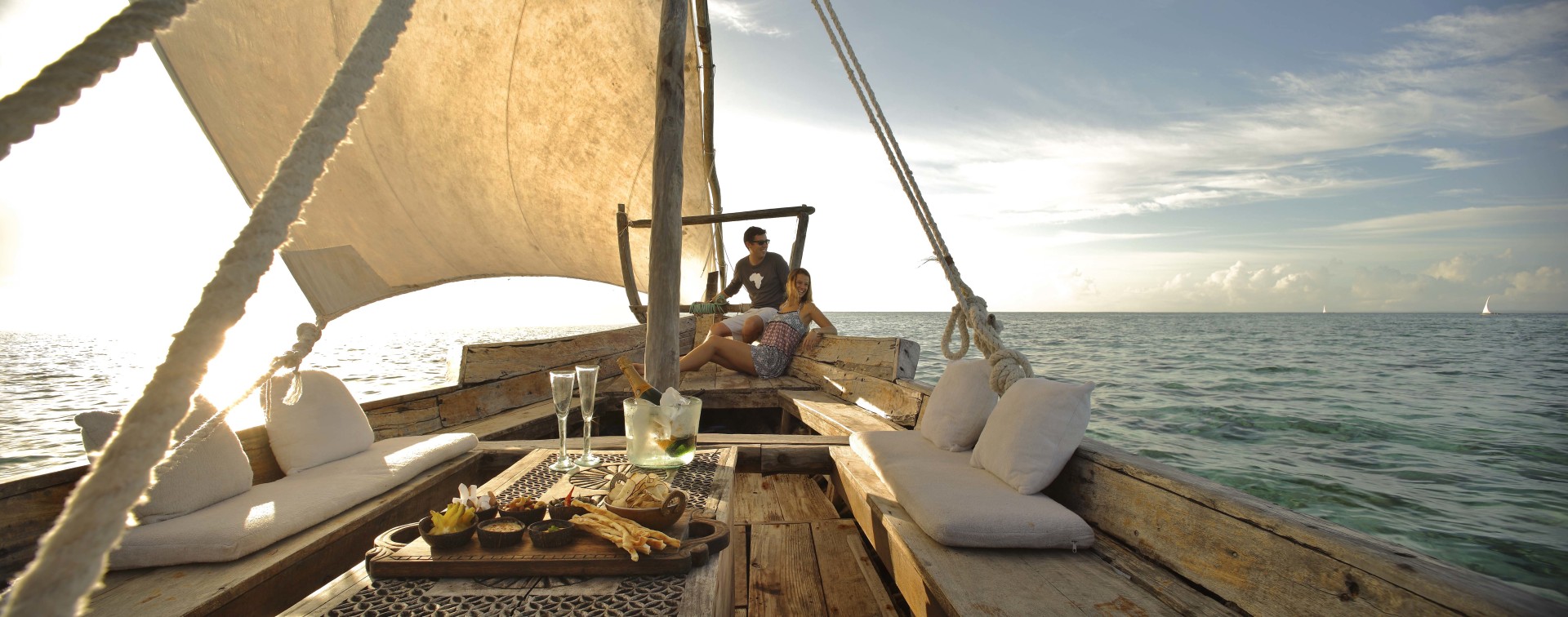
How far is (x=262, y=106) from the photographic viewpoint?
17.5ft

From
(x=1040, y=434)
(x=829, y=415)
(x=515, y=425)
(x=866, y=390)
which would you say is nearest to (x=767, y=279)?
(x=866, y=390)

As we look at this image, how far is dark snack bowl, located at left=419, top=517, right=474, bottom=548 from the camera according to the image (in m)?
1.36

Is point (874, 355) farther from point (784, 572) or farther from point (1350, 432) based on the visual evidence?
point (1350, 432)

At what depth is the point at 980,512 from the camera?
72.3 inches

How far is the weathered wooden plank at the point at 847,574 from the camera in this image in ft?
7.05

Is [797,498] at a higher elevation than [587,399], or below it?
below

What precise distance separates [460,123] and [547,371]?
365cm

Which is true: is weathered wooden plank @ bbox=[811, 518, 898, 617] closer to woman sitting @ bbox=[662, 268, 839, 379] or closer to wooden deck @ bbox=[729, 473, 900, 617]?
wooden deck @ bbox=[729, 473, 900, 617]

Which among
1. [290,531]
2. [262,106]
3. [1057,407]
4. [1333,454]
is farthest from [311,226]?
[1333,454]

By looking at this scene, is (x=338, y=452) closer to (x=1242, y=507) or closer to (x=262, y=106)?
(x=1242, y=507)

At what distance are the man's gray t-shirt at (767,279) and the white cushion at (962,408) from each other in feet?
10.6

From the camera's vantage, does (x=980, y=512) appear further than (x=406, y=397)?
No

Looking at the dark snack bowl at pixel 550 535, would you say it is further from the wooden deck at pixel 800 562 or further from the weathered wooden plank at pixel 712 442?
the weathered wooden plank at pixel 712 442

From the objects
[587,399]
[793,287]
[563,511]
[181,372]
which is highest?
[793,287]
